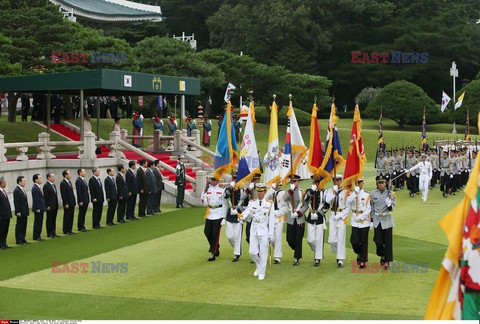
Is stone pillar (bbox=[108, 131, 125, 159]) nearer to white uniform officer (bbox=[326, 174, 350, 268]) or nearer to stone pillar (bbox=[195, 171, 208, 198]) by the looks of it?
stone pillar (bbox=[195, 171, 208, 198])

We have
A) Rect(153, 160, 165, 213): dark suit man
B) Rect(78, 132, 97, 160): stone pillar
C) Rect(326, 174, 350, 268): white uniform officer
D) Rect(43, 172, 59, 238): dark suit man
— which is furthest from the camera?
Rect(78, 132, 97, 160): stone pillar

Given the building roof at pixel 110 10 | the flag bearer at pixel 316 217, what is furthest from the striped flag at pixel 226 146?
the building roof at pixel 110 10

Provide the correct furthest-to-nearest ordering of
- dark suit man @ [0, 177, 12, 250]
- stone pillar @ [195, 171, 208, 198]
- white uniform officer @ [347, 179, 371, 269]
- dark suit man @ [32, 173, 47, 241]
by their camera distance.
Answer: stone pillar @ [195, 171, 208, 198]
dark suit man @ [32, 173, 47, 241]
dark suit man @ [0, 177, 12, 250]
white uniform officer @ [347, 179, 371, 269]

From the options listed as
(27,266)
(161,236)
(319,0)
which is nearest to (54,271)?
(27,266)

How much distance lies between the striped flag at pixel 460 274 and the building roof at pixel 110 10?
157 ft

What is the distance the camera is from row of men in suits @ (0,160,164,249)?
1947cm

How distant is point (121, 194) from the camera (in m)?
23.5

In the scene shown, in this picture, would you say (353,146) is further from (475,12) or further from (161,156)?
(475,12)

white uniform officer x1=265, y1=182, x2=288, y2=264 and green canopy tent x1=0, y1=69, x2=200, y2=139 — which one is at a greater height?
green canopy tent x1=0, y1=69, x2=200, y2=139

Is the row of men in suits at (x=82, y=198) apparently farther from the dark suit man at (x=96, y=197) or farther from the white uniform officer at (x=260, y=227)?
the white uniform officer at (x=260, y=227)

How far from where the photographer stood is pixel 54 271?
1634 centimetres

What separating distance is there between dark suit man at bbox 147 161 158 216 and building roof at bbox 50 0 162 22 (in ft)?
101

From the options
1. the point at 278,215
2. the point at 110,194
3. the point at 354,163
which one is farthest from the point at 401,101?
the point at 278,215

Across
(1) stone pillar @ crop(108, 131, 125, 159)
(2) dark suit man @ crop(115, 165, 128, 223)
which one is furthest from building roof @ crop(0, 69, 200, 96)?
(2) dark suit man @ crop(115, 165, 128, 223)
